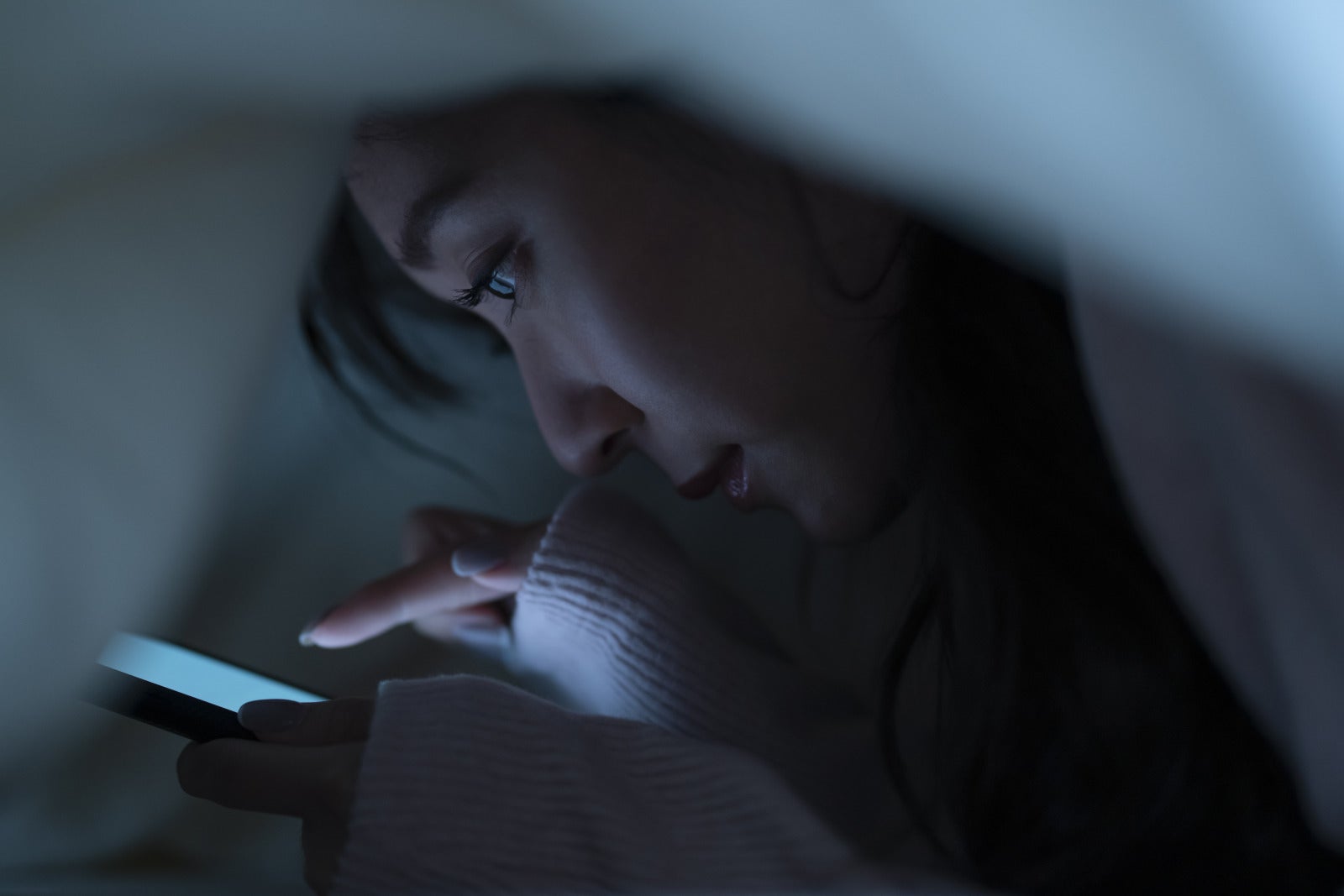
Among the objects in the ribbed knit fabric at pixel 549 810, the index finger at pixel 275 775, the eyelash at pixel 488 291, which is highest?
the eyelash at pixel 488 291

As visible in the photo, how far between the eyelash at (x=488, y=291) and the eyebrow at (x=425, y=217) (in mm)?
24

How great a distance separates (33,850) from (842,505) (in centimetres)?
39

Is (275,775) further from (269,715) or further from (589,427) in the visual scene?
(589,427)

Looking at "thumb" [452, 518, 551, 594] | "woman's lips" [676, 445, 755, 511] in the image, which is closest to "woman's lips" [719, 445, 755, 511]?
"woman's lips" [676, 445, 755, 511]

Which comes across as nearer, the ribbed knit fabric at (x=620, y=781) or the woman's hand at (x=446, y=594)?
the ribbed knit fabric at (x=620, y=781)

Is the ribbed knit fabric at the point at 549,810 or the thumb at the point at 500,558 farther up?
the ribbed knit fabric at the point at 549,810

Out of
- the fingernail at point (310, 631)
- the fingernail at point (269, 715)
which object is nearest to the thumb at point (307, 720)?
the fingernail at point (269, 715)

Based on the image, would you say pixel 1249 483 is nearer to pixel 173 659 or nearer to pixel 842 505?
pixel 842 505

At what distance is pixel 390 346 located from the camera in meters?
0.64

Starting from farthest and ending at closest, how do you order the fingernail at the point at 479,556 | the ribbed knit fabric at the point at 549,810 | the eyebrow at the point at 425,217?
the fingernail at the point at 479,556 → the eyebrow at the point at 425,217 → the ribbed knit fabric at the point at 549,810

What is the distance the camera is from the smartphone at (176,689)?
1.01 ft

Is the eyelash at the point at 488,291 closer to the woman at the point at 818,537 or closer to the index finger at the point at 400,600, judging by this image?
the woman at the point at 818,537

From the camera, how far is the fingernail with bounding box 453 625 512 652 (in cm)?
48

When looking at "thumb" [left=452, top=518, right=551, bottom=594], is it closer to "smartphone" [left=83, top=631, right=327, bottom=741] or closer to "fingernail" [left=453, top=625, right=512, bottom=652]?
"fingernail" [left=453, top=625, right=512, bottom=652]
